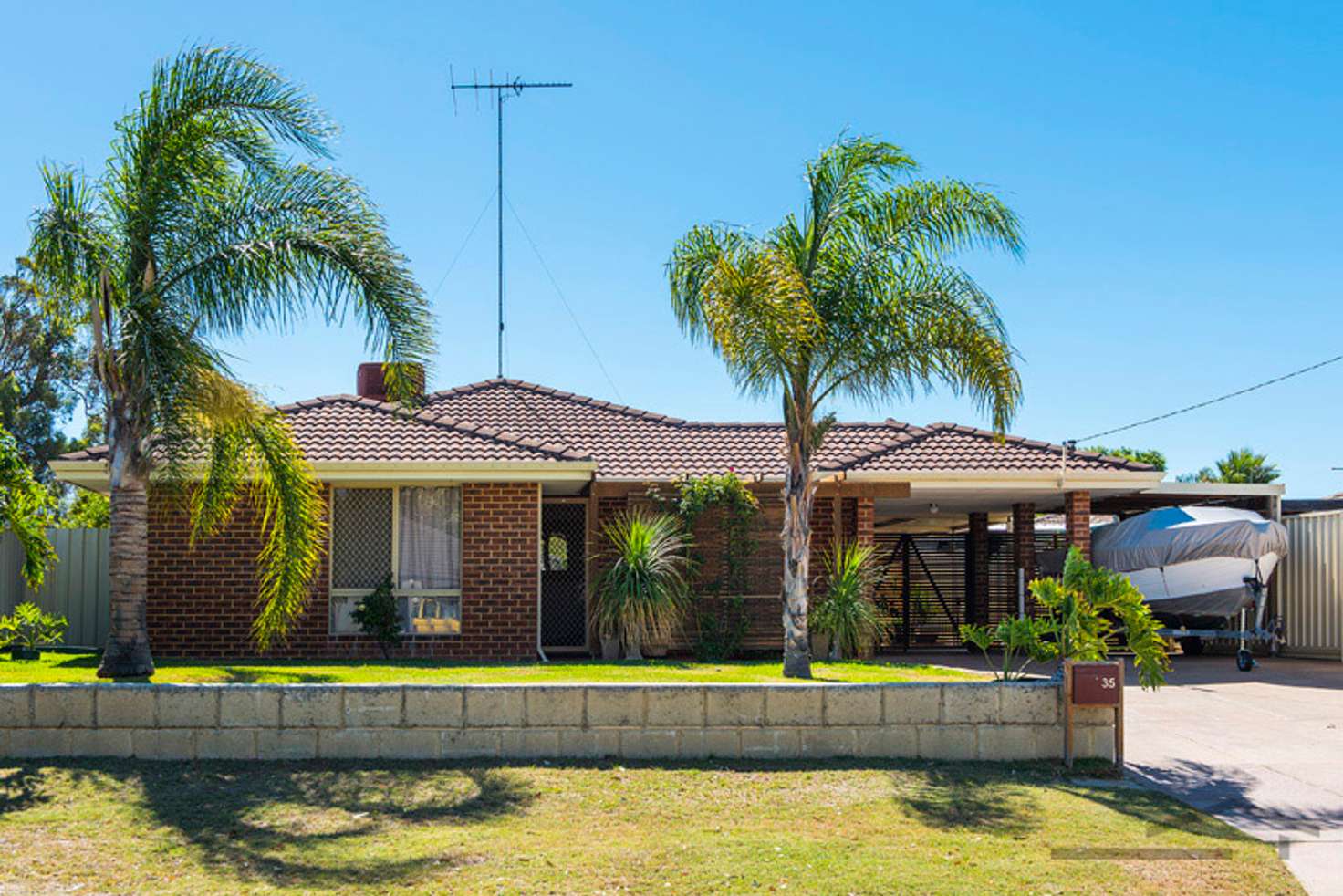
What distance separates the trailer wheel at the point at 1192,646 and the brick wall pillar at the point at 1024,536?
9.72 ft

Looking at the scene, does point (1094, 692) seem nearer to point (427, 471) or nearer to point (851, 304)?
point (851, 304)

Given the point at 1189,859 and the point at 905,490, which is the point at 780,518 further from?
the point at 1189,859

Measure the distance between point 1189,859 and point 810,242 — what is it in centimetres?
632

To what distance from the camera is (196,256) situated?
10336 mm

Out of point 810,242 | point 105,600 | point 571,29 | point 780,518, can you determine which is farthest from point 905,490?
point 105,600

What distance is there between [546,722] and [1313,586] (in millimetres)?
13999

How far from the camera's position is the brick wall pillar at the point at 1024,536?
760 inches

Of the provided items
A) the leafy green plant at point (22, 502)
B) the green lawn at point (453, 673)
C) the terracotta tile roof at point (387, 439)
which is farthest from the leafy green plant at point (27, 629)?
the terracotta tile roof at point (387, 439)

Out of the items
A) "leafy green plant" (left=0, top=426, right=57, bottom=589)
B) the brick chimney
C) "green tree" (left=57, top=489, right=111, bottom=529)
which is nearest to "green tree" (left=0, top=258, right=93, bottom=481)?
"green tree" (left=57, top=489, right=111, bottom=529)

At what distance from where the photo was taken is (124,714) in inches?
366

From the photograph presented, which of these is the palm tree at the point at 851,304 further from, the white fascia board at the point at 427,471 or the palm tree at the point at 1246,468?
the palm tree at the point at 1246,468

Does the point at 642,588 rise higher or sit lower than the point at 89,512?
lower

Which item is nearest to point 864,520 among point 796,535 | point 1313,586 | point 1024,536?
point 1024,536

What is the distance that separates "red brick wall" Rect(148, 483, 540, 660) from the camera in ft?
49.1
